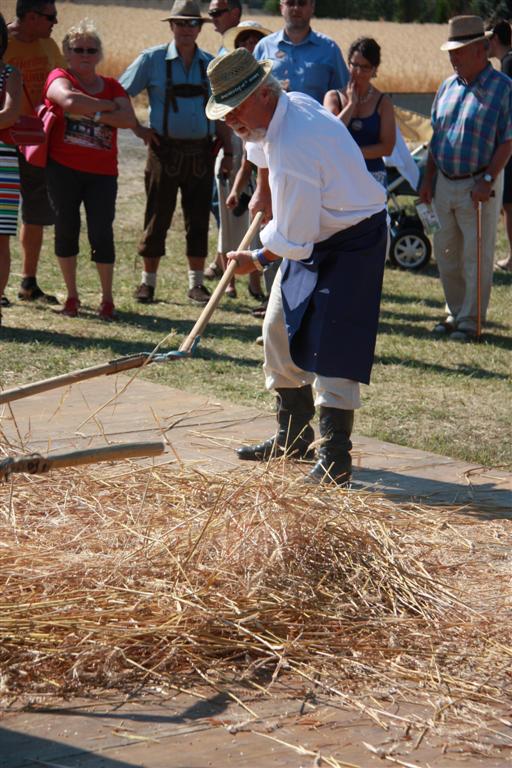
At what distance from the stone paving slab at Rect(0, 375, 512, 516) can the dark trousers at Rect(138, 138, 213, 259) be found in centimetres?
286

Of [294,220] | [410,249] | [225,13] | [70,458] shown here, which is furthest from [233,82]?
[410,249]

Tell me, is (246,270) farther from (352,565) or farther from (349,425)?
(352,565)

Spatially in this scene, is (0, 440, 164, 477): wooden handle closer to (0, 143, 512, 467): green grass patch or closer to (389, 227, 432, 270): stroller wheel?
(0, 143, 512, 467): green grass patch

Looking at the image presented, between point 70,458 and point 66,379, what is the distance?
1.03 metres

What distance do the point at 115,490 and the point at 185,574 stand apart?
1.09m

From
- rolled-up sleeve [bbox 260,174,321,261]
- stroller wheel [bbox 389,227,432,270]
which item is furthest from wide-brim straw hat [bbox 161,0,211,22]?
rolled-up sleeve [bbox 260,174,321,261]

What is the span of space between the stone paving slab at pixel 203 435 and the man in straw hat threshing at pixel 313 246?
0.35 meters

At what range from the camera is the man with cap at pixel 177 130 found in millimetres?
9648

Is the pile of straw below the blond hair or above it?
below

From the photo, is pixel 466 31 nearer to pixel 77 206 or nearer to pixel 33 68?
pixel 77 206

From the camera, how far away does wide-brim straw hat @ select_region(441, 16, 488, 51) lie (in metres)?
8.78

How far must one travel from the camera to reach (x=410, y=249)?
41.6 feet

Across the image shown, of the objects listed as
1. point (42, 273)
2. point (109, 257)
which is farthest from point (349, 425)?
point (42, 273)

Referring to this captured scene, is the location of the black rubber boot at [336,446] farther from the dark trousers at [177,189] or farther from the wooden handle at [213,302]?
the dark trousers at [177,189]
